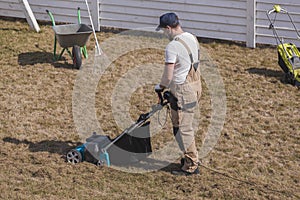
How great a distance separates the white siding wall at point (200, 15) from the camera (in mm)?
12312

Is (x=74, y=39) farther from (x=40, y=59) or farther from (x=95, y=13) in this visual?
(x=95, y=13)

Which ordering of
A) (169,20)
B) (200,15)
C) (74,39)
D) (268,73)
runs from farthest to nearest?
(200,15)
(74,39)
(268,73)
(169,20)

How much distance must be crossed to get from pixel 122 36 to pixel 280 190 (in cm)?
626

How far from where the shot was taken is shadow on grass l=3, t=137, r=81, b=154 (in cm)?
904

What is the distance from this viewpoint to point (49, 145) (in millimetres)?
9180

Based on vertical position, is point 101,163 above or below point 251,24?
below

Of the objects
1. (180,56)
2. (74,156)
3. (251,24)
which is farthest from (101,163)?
(251,24)

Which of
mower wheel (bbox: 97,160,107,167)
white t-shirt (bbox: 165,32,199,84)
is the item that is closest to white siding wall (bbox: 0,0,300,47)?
white t-shirt (bbox: 165,32,199,84)

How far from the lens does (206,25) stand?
12.9 m

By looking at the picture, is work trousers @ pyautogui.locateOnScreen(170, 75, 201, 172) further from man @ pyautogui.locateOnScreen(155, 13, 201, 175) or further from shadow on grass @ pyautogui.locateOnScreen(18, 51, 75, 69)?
shadow on grass @ pyautogui.locateOnScreen(18, 51, 75, 69)

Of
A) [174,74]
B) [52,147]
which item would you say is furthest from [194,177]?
[52,147]

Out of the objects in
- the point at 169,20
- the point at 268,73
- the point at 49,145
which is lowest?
the point at 49,145

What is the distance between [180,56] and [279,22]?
16.5 ft

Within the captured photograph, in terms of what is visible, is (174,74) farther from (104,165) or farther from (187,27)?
(187,27)
